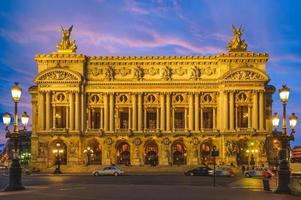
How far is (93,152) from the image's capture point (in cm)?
10488

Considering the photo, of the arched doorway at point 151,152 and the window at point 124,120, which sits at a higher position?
the window at point 124,120

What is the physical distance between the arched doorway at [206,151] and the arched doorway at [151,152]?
8.28m

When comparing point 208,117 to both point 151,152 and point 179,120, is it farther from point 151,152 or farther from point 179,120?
point 151,152

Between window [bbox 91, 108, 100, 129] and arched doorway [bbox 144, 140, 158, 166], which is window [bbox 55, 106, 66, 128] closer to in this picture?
window [bbox 91, 108, 100, 129]

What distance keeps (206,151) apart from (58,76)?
29.7 m

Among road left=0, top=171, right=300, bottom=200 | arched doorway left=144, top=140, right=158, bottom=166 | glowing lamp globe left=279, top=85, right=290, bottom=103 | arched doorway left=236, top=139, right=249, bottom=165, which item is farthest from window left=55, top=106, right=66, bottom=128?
glowing lamp globe left=279, top=85, right=290, bottom=103

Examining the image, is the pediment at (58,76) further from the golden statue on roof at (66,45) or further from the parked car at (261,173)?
the parked car at (261,173)

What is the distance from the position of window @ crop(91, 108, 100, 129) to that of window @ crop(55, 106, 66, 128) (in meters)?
5.05

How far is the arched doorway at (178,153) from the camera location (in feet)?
343

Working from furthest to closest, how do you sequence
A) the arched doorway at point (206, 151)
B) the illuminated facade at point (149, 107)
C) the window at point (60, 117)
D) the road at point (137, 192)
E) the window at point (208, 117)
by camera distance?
1. the window at point (208, 117)
2. the window at point (60, 117)
3. the arched doorway at point (206, 151)
4. the illuminated facade at point (149, 107)
5. the road at point (137, 192)

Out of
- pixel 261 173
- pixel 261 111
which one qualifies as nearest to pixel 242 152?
pixel 261 111

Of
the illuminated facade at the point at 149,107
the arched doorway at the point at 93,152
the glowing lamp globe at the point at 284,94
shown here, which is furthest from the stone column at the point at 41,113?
the glowing lamp globe at the point at 284,94

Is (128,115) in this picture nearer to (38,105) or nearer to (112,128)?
(112,128)

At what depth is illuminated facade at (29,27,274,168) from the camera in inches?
4028
